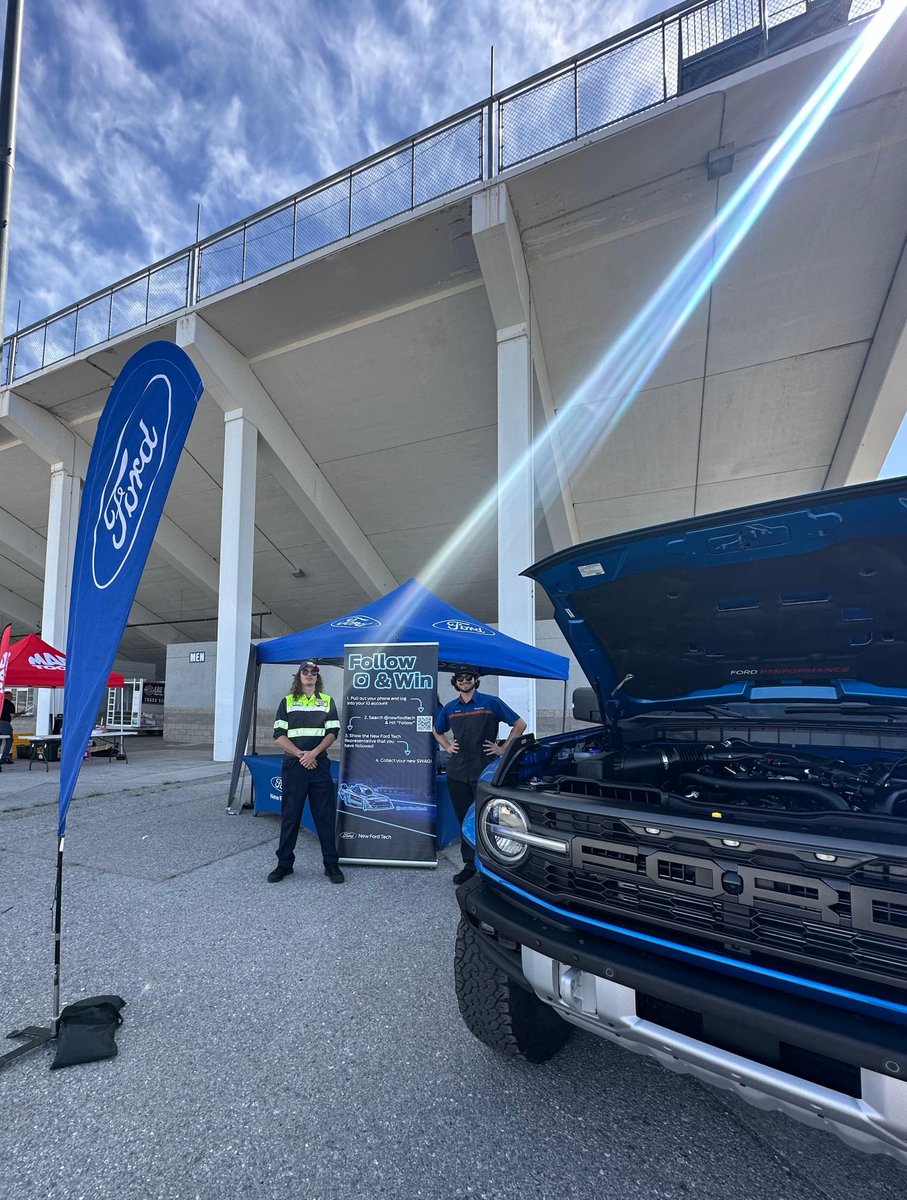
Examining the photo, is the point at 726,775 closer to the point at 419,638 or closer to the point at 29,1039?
the point at 29,1039

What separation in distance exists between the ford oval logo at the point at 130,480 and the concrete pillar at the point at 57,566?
46.8 ft

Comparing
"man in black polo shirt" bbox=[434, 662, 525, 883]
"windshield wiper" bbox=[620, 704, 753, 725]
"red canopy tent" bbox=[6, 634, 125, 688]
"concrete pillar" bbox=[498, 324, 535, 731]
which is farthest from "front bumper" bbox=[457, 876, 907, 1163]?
"red canopy tent" bbox=[6, 634, 125, 688]

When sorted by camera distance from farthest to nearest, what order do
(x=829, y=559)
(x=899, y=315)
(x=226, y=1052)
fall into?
(x=899, y=315) → (x=226, y=1052) → (x=829, y=559)

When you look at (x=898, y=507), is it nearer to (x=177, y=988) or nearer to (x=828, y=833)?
(x=828, y=833)

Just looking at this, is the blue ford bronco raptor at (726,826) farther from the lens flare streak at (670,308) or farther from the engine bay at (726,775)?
the lens flare streak at (670,308)

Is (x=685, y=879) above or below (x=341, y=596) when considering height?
below

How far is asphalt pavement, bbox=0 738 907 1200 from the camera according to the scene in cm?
163

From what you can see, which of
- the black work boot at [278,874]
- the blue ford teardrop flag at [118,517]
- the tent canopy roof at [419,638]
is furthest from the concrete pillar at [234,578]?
the blue ford teardrop flag at [118,517]

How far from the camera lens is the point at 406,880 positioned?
4.31 m

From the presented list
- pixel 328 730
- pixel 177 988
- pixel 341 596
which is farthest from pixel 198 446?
pixel 177 988

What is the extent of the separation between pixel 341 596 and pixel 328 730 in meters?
13.9

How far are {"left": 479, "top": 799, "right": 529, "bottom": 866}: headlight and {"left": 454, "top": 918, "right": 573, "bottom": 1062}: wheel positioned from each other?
0.29m

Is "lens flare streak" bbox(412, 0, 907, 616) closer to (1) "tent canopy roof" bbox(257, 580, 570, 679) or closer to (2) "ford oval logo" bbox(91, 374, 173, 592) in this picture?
(1) "tent canopy roof" bbox(257, 580, 570, 679)

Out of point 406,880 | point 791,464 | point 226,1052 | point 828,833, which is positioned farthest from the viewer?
point 791,464
